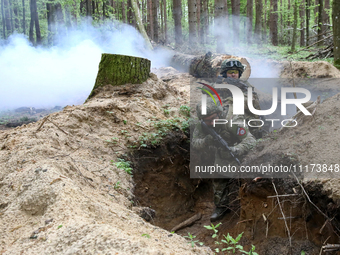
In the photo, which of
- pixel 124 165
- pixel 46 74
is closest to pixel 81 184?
pixel 124 165

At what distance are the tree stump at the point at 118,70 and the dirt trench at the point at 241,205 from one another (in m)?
2.11

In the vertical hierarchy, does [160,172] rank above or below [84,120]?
below

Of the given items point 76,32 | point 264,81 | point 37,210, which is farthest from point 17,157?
point 76,32

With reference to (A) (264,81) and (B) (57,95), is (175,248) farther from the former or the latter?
(B) (57,95)

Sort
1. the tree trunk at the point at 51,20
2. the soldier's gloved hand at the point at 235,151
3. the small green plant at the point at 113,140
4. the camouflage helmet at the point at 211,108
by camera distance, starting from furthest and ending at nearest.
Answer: the tree trunk at the point at 51,20 < the small green plant at the point at 113,140 < the camouflage helmet at the point at 211,108 < the soldier's gloved hand at the point at 235,151

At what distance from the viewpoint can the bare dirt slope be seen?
2.08 m

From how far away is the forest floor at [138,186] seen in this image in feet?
7.48

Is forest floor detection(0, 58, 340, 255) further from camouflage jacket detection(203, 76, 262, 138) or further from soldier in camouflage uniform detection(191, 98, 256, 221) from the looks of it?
camouflage jacket detection(203, 76, 262, 138)

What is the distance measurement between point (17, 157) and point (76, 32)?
20.0 m

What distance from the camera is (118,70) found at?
6.70 m

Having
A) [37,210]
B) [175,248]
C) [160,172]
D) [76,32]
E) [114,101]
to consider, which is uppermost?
[76,32]

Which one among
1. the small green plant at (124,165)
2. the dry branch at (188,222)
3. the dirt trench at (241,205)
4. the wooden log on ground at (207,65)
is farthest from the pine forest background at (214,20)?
the small green plant at (124,165)

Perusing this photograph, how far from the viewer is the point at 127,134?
5387 mm

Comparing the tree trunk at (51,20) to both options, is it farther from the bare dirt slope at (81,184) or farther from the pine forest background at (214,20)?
the bare dirt slope at (81,184)
